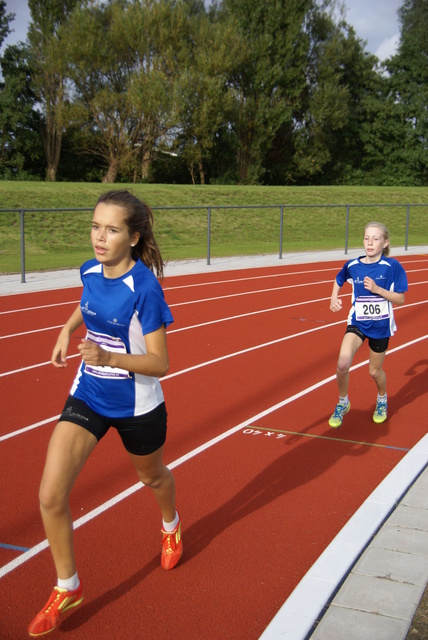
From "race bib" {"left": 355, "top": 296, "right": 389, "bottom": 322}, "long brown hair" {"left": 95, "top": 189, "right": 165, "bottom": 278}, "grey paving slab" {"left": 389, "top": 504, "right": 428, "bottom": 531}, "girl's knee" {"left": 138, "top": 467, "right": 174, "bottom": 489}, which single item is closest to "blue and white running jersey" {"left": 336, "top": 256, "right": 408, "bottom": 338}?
"race bib" {"left": 355, "top": 296, "right": 389, "bottom": 322}

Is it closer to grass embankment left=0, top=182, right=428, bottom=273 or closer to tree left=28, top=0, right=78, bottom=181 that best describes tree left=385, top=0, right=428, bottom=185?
grass embankment left=0, top=182, right=428, bottom=273

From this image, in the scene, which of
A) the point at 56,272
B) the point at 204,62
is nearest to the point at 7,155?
the point at 204,62

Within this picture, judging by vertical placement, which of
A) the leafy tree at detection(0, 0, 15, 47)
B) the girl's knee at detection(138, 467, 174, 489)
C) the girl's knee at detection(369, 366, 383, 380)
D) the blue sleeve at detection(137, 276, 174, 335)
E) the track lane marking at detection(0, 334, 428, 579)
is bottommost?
the track lane marking at detection(0, 334, 428, 579)

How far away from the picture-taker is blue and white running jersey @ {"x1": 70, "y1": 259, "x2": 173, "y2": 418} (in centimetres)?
316

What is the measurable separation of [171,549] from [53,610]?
750mm

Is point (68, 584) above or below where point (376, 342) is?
below

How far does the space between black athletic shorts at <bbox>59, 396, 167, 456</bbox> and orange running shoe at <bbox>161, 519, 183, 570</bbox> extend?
1.89ft

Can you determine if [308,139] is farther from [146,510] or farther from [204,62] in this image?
[146,510]

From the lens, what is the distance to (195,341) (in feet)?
30.8

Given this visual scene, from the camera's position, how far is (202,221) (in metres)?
28.8

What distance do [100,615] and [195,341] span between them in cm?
626

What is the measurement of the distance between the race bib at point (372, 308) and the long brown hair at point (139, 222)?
2853mm

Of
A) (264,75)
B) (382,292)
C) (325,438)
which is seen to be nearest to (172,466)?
(325,438)

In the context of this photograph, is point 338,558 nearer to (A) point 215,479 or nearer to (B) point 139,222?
(A) point 215,479
